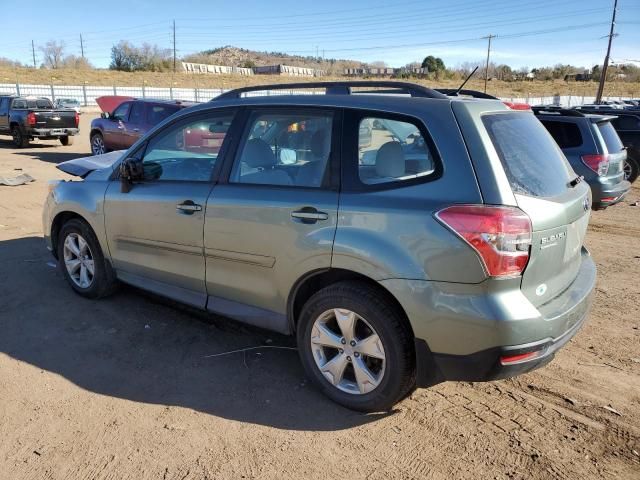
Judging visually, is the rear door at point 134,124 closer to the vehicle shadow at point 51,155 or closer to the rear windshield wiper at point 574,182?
the vehicle shadow at point 51,155

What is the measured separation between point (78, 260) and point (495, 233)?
12.6 feet

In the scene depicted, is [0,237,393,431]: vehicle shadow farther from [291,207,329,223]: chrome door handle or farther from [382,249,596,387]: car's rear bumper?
[291,207,329,223]: chrome door handle

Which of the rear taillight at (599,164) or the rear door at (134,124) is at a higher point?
the rear door at (134,124)

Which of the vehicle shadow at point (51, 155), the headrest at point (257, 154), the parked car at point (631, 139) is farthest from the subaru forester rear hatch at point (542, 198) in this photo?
the vehicle shadow at point (51, 155)

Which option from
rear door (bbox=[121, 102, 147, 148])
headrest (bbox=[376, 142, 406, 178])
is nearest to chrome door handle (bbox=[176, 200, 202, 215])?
headrest (bbox=[376, 142, 406, 178])

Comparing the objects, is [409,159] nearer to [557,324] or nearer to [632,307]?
[557,324]

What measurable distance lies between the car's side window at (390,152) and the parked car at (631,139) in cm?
1182

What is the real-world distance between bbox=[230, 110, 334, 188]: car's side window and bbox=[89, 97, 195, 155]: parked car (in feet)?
30.4

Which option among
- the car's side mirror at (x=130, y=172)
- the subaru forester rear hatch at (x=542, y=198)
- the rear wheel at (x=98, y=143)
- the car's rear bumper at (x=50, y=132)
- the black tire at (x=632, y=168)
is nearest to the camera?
the subaru forester rear hatch at (x=542, y=198)

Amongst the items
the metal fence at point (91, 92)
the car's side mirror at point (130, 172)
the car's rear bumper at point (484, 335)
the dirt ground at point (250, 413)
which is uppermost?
the metal fence at point (91, 92)

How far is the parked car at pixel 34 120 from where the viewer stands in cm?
1723

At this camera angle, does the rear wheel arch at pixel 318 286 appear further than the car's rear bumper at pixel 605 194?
No

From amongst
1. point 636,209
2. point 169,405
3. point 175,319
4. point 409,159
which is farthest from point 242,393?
point 636,209

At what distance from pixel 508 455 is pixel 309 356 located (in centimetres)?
125
